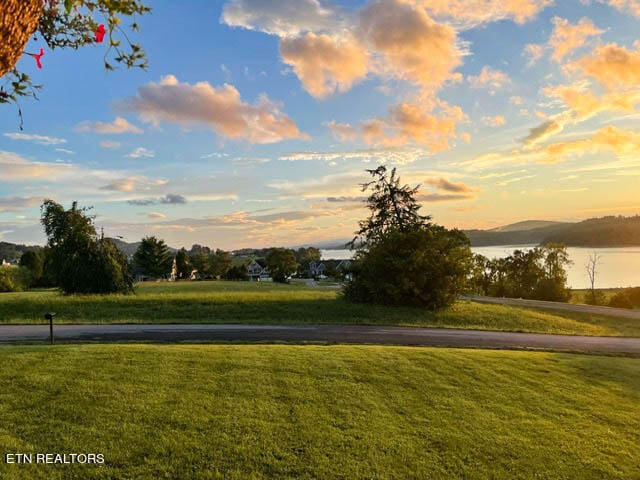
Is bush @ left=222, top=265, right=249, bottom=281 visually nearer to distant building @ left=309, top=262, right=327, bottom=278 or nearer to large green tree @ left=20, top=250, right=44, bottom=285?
distant building @ left=309, top=262, right=327, bottom=278

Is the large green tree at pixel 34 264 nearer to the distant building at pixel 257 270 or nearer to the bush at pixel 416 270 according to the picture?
the bush at pixel 416 270

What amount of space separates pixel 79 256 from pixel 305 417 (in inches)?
1163

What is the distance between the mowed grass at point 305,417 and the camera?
5.21 meters

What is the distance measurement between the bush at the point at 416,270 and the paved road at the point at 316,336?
6478 millimetres

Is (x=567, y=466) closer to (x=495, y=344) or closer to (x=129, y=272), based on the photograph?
(x=495, y=344)

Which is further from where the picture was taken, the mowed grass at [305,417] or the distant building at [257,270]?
the distant building at [257,270]

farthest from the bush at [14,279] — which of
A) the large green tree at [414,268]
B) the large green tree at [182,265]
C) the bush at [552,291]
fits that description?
the bush at [552,291]

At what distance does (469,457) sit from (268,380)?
4111 mm

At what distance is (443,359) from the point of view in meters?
11.0

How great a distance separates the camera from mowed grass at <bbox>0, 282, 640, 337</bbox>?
2125 centimetres

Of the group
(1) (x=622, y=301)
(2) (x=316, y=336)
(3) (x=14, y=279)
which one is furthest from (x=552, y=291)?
(3) (x=14, y=279)

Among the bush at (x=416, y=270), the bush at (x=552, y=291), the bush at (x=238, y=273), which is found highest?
the bush at (x=416, y=270)

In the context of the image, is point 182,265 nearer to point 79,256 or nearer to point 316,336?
point 79,256

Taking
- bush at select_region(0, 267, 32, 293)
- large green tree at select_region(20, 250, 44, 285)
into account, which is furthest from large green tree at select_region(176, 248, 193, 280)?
bush at select_region(0, 267, 32, 293)
